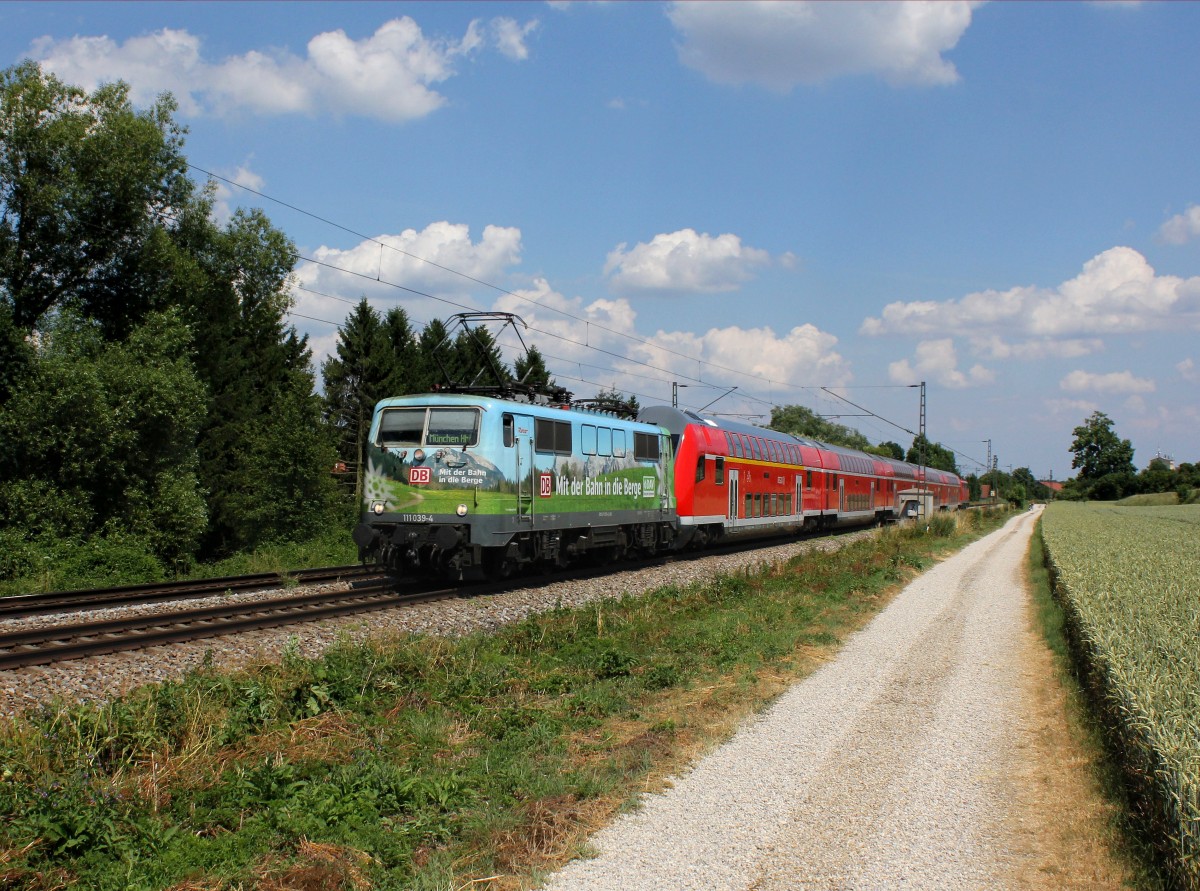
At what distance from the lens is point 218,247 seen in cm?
3547

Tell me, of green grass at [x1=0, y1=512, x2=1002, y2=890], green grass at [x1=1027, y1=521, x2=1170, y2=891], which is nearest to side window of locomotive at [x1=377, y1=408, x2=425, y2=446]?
green grass at [x1=0, y1=512, x2=1002, y2=890]

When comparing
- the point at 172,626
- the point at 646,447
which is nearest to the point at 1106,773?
the point at 172,626

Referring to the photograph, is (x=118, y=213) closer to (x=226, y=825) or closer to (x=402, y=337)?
(x=402, y=337)

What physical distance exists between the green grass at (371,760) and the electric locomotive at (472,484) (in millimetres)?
5263

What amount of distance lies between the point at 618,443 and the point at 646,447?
1.70 meters

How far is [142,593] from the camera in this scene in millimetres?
16531

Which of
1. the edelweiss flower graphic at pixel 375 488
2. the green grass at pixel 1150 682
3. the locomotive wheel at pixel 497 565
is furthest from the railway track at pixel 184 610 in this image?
the green grass at pixel 1150 682

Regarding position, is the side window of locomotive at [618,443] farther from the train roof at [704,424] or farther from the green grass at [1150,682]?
the green grass at [1150,682]

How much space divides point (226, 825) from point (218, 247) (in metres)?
33.6

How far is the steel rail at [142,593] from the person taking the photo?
14.6 metres

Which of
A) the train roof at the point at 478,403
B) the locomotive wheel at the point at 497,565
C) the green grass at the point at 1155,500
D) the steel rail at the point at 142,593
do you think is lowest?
the steel rail at the point at 142,593

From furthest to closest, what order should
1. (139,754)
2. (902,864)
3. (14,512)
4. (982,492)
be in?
(982,492)
(14,512)
(139,754)
(902,864)

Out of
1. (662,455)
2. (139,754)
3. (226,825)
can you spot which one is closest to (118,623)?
(139,754)

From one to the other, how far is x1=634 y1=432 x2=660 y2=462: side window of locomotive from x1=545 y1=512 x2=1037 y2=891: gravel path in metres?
12.1
